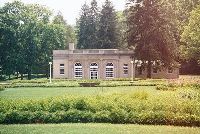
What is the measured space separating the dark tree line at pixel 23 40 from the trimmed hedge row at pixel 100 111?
4300 centimetres

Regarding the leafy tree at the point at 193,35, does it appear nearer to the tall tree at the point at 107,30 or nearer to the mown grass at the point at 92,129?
the tall tree at the point at 107,30

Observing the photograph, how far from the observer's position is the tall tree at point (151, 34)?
176ft

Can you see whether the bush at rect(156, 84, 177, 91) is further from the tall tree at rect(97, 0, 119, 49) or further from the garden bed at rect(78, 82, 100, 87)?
the tall tree at rect(97, 0, 119, 49)

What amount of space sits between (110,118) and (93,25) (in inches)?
2292

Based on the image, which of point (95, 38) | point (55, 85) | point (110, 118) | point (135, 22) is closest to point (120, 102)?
point (110, 118)

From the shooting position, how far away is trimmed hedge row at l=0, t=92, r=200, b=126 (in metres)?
17.0

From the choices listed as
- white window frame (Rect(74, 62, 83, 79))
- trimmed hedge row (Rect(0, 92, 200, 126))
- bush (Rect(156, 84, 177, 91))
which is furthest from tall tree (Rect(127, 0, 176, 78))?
trimmed hedge row (Rect(0, 92, 200, 126))

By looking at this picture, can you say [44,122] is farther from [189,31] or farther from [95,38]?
[95,38]

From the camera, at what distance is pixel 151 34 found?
53844 mm

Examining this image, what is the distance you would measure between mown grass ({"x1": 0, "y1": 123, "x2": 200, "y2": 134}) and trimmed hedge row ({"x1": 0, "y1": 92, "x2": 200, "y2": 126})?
2.39 ft

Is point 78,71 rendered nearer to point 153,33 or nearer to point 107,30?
point 153,33

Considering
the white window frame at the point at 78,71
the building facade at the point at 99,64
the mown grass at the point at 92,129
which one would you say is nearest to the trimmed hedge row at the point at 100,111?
the mown grass at the point at 92,129

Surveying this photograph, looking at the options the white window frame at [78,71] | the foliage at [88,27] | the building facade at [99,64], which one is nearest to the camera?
the building facade at [99,64]

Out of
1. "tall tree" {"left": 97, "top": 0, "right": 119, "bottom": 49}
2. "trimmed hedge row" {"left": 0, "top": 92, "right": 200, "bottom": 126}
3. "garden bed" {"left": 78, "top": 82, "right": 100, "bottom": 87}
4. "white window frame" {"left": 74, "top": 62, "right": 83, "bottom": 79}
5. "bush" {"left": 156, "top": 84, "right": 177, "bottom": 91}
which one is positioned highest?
"tall tree" {"left": 97, "top": 0, "right": 119, "bottom": 49}
